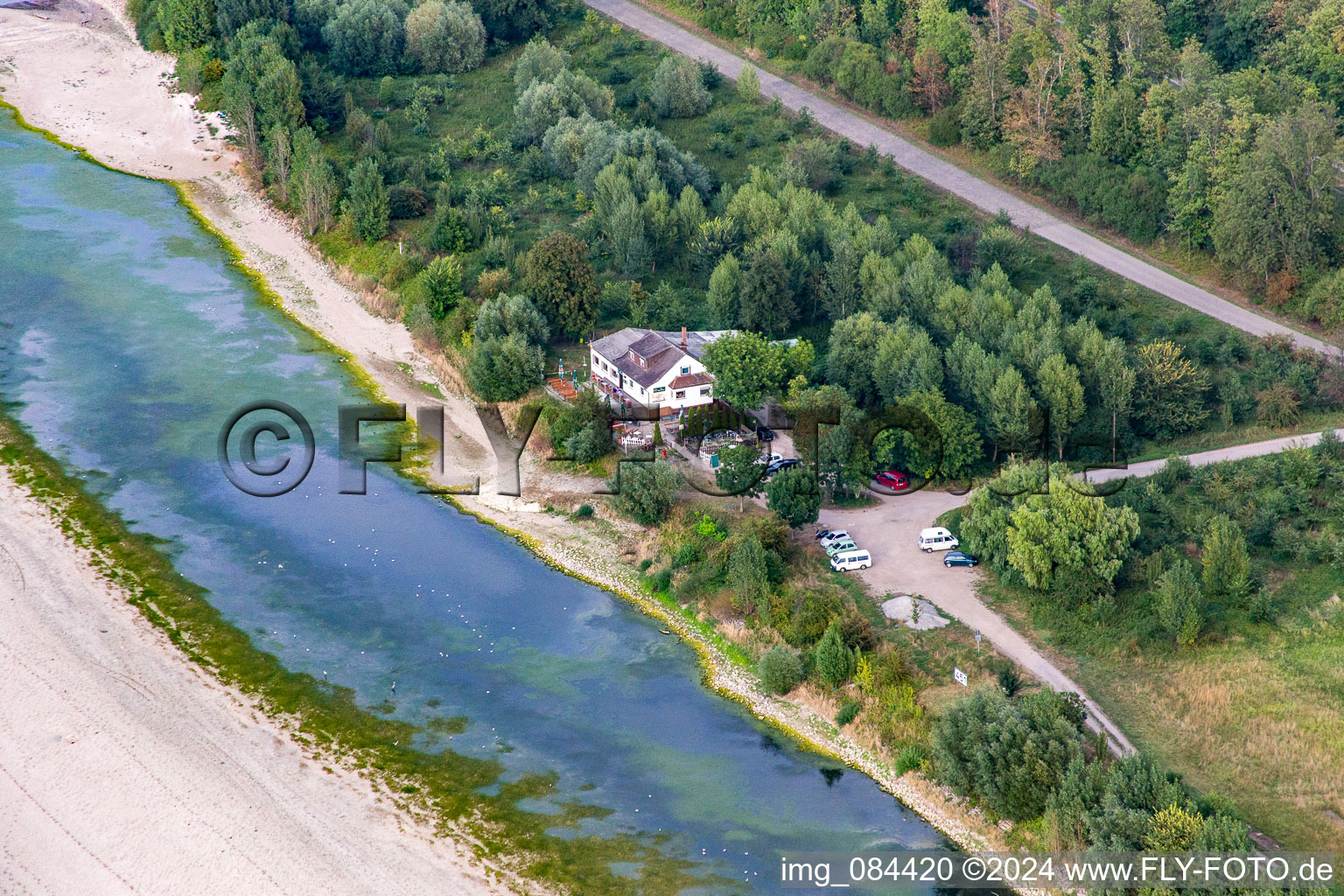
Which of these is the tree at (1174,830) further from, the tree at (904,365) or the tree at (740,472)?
the tree at (904,365)

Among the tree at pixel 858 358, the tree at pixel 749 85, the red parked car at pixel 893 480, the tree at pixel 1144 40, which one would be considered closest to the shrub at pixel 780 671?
the red parked car at pixel 893 480

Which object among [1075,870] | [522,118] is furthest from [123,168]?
[1075,870]

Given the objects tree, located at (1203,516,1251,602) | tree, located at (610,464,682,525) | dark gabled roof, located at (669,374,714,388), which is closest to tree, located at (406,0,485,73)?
dark gabled roof, located at (669,374,714,388)

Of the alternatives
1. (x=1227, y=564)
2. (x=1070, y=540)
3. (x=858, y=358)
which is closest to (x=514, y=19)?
(x=858, y=358)

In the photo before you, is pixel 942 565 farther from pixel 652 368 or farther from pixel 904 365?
pixel 652 368

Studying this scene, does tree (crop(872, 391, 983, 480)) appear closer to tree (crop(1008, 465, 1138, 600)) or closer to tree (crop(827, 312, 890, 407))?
tree (crop(827, 312, 890, 407))
